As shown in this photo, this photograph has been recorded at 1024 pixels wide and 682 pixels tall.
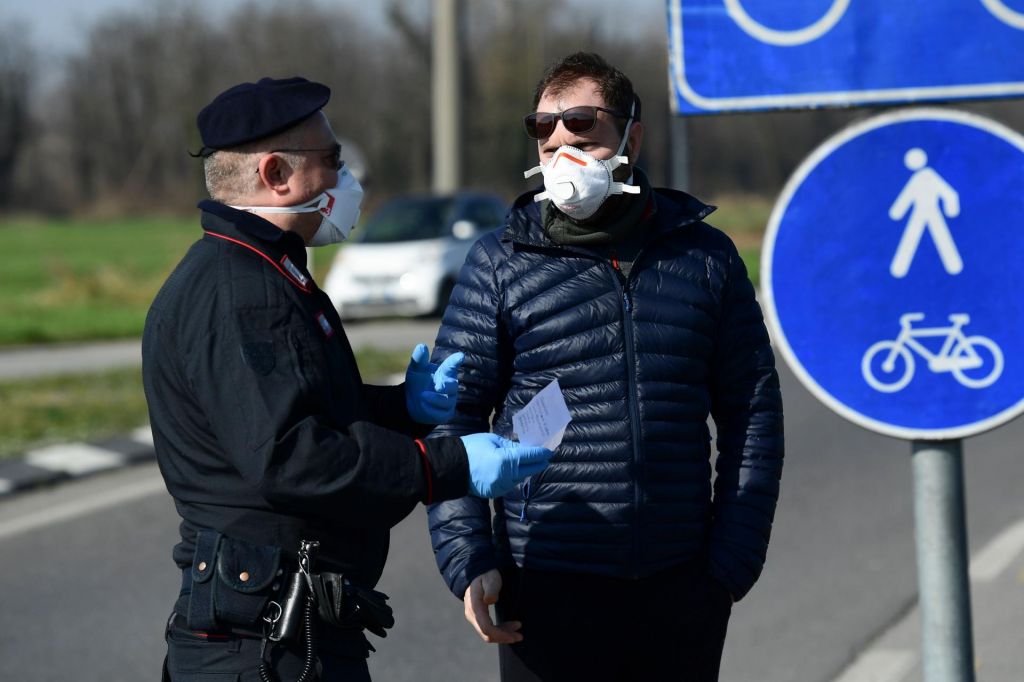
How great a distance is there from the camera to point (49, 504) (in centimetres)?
830

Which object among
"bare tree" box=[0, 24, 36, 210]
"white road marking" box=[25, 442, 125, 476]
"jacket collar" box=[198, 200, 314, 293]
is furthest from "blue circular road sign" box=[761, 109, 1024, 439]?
"bare tree" box=[0, 24, 36, 210]

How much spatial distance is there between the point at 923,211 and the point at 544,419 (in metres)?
0.91

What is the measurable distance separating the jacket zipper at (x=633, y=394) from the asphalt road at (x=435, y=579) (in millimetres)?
2498

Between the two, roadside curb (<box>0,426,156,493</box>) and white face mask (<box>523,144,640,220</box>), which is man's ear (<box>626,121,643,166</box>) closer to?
white face mask (<box>523,144,640,220</box>)

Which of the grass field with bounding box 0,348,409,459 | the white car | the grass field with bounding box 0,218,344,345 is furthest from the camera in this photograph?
the white car

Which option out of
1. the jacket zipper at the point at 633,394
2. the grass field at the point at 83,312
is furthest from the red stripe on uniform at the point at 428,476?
the grass field at the point at 83,312

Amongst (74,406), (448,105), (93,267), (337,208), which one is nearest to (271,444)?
(337,208)

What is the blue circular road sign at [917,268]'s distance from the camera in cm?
304

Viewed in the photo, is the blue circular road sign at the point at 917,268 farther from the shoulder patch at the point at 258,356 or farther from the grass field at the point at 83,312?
the grass field at the point at 83,312

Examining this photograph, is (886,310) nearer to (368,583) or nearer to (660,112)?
(368,583)

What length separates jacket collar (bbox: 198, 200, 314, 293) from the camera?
2652mm

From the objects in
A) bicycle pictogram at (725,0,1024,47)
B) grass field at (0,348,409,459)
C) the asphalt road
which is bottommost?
grass field at (0,348,409,459)

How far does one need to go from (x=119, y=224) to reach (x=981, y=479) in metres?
59.3

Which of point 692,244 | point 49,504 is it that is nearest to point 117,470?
point 49,504
